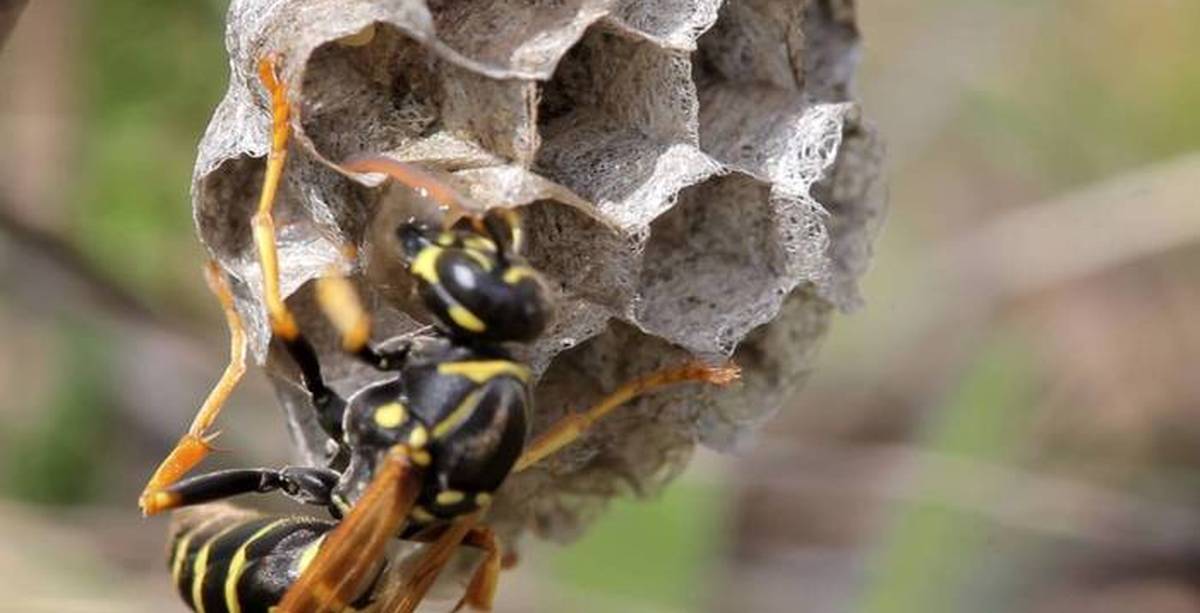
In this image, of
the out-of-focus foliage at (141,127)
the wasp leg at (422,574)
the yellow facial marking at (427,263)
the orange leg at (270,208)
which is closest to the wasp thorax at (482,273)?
the yellow facial marking at (427,263)

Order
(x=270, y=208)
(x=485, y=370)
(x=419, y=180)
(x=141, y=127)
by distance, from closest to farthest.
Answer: (x=419, y=180) < (x=270, y=208) < (x=485, y=370) < (x=141, y=127)

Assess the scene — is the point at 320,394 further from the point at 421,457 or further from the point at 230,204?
the point at 230,204

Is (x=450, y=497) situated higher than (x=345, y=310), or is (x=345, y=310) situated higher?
(x=345, y=310)

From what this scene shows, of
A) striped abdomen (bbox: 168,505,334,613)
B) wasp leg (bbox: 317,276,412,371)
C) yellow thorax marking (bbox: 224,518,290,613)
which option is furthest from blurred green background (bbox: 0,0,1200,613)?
wasp leg (bbox: 317,276,412,371)

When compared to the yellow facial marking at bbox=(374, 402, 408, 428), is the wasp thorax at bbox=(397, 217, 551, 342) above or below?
above

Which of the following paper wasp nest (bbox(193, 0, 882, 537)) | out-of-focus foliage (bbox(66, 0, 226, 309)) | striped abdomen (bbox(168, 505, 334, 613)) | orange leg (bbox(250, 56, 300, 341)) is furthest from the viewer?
out-of-focus foliage (bbox(66, 0, 226, 309))

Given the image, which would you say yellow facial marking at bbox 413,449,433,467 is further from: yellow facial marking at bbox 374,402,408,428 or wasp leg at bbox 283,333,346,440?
wasp leg at bbox 283,333,346,440

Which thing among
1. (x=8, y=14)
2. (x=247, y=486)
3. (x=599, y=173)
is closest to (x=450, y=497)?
(x=247, y=486)
